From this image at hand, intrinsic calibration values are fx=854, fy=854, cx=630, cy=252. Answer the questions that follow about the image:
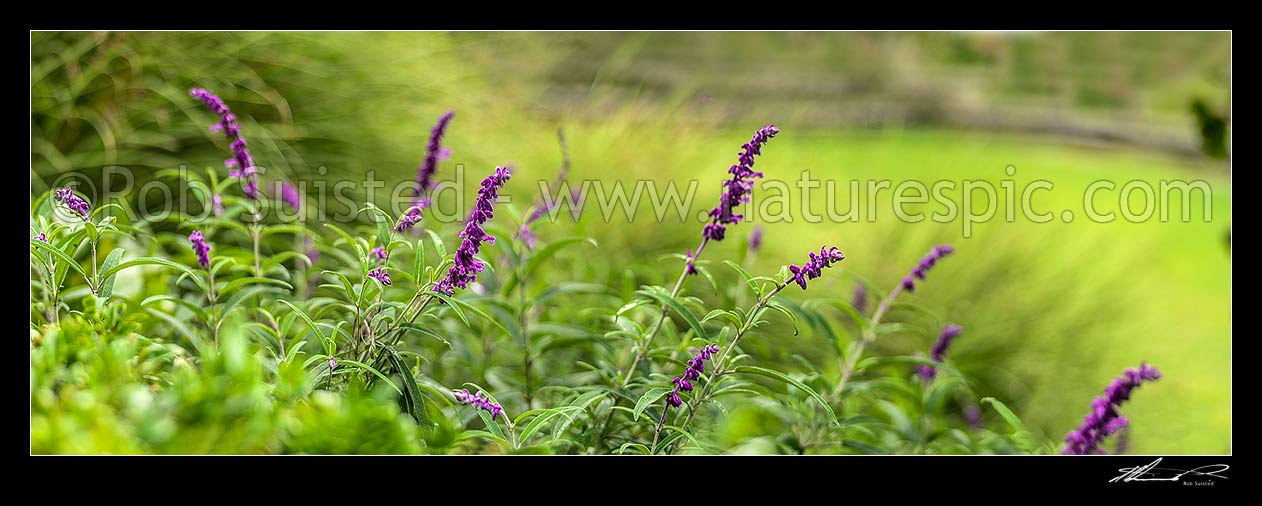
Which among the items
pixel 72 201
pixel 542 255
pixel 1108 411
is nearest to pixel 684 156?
pixel 542 255

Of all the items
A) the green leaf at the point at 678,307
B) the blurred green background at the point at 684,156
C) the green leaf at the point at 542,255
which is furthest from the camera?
the blurred green background at the point at 684,156

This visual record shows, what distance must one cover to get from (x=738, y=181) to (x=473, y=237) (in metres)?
0.32

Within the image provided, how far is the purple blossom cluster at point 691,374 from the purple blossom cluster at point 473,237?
275 mm

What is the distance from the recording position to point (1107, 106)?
634 centimetres

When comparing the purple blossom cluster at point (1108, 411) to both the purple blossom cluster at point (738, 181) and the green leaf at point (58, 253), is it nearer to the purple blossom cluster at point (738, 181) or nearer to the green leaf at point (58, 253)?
the purple blossom cluster at point (738, 181)

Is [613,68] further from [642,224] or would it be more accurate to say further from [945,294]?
[945,294]

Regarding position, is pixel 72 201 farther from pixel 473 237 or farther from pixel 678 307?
pixel 678 307

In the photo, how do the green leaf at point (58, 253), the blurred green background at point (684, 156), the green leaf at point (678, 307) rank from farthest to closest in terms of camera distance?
1. the blurred green background at point (684, 156)
2. the green leaf at point (678, 307)
3. the green leaf at point (58, 253)

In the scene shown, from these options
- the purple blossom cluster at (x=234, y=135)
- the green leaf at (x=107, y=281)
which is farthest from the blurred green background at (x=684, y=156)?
the green leaf at (x=107, y=281)

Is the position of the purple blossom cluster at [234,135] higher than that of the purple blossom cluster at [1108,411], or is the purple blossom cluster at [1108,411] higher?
the purple blossom cluster at [234,135]

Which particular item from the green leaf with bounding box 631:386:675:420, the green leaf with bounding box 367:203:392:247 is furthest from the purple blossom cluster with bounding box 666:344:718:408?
the green leaf with bounding box 367:203:392:247

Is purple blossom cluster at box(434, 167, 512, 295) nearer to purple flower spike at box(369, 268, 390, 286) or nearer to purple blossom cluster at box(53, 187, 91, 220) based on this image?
purple flower spike at box(369, 268, 390, 286)

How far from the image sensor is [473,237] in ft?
3.07
